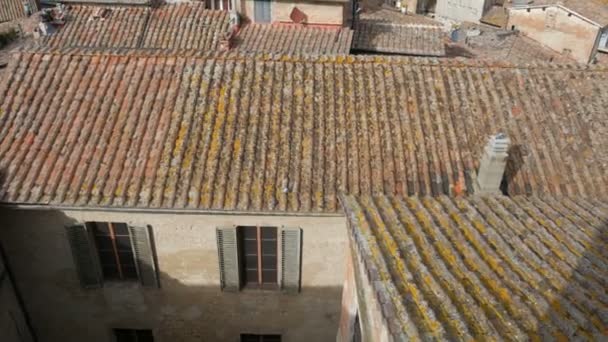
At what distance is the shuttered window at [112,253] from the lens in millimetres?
10500

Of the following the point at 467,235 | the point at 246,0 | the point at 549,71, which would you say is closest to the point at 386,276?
the point at 467,235

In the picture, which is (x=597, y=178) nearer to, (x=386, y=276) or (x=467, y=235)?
(x=467, y=235)

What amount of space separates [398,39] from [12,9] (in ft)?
122

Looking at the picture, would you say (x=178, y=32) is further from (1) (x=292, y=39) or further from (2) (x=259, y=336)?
(2) (x=259, y=336)

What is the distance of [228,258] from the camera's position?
10828 millimetres

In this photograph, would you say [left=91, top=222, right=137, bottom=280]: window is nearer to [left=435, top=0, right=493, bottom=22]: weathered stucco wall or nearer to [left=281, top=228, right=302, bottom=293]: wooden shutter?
[left=281, top=228, right=302, bottom=293]: wooden shutter

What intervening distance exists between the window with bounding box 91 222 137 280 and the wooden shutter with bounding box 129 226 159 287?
0.24 meters

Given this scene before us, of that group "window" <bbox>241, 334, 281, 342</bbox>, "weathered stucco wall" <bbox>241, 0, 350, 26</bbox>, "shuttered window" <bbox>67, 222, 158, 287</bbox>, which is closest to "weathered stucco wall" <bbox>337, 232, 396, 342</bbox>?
"window" <bbox>241, 334, 281, 342</bbox>

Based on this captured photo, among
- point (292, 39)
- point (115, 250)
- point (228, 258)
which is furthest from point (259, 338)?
point (292, 39)

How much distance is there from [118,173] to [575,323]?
866 cm

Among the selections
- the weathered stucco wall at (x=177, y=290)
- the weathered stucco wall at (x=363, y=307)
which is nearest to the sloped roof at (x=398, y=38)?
the weathered stucco wall at (x=177, y=290)

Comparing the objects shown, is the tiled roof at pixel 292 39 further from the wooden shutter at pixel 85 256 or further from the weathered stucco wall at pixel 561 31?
the weathered stucco wall at pixel 561 31

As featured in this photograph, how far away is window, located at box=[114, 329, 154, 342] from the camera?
12.2 metres

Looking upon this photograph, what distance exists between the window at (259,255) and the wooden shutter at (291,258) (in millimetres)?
281
